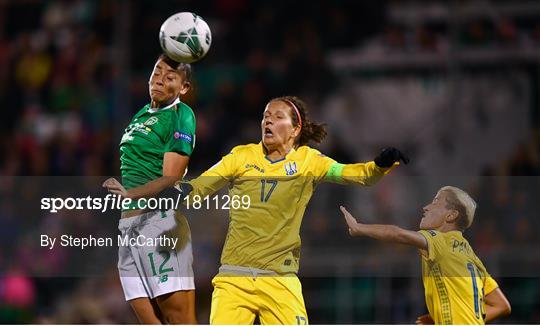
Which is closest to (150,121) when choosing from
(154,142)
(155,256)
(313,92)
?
(154,142)

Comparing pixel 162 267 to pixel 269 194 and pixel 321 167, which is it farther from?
pixel 321 167

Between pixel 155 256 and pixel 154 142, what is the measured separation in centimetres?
63

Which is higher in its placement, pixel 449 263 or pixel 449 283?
pixel 449 263

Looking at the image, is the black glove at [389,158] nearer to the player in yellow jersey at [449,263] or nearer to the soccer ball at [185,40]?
the player in yellow jersey at [449,263]

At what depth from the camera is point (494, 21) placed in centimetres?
1436

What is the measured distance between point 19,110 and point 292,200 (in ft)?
26.3

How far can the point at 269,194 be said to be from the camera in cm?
779

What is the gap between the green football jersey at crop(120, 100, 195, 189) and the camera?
7785 millimetres

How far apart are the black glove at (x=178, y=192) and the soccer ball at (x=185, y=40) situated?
2.48 ft

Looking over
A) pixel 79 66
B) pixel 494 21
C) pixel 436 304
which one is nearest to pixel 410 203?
pixel 436 304

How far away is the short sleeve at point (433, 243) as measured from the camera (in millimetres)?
7715

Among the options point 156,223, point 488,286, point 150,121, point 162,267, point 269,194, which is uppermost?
point 150,121

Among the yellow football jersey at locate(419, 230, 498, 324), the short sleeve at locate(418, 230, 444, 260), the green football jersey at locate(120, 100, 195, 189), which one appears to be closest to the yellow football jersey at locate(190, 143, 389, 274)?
the green football jersey at locate(120, 100, 195, 189)

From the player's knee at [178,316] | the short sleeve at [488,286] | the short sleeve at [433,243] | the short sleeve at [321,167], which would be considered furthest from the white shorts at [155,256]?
the short sleeve at [488,286]
